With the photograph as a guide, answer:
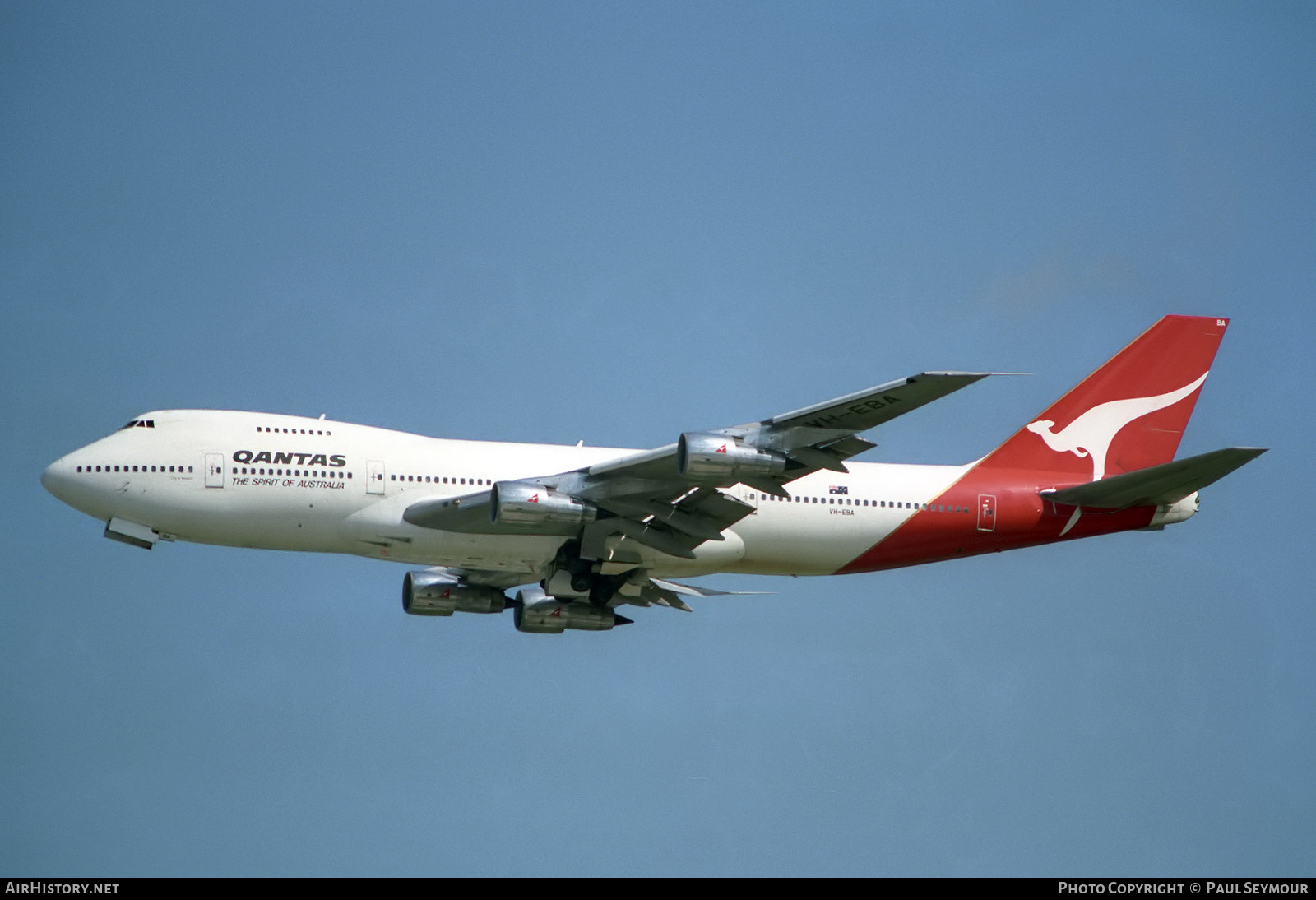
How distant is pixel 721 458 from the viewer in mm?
39875

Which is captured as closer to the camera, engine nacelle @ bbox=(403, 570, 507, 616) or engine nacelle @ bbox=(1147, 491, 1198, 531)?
engine nacelle @ bbox=(1147, 491, 1198, 531)

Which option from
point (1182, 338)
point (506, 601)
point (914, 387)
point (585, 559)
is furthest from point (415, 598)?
point (1182, 338)

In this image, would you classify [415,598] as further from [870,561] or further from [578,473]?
[870,561]

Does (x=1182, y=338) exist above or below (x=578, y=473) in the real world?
above

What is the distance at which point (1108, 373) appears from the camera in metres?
50.4

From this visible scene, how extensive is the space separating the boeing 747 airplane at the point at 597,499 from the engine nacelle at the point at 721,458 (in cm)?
4

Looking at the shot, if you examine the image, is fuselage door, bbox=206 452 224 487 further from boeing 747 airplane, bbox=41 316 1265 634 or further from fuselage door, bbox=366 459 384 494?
fuselage door, bbox=366 459 384 494

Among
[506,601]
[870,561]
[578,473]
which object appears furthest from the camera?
[506,601]

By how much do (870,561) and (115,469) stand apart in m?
18.8

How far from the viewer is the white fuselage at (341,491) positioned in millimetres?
43062

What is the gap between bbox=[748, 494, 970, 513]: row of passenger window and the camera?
149 feet

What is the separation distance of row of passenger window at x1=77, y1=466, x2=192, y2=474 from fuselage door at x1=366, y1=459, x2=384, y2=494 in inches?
165

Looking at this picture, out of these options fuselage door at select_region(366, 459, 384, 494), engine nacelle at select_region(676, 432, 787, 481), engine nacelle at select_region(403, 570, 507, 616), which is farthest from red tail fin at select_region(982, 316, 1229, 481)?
fuselage door at select_region(366, 459, 384, 494)

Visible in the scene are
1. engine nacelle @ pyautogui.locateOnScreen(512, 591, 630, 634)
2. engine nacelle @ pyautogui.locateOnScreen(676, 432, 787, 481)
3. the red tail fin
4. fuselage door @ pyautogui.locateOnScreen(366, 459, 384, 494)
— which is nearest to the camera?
engine nacelle @ pyautogui.locateOnScreen(676, 432, 787, 481)
